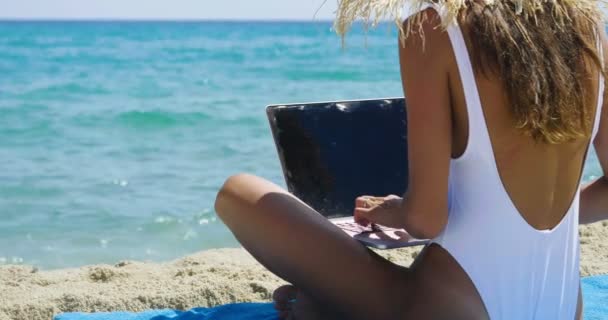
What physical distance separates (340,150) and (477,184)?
107 cm

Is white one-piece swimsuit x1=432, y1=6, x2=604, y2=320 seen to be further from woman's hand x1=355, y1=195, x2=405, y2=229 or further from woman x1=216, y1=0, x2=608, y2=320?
woman's hand x1=355, y1=195, x2=405, y2=229

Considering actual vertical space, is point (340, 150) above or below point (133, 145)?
above

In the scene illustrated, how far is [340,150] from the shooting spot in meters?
3.15

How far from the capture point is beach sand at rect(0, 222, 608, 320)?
346cm

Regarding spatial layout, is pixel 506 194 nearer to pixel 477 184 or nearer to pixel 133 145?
pixel 477 184

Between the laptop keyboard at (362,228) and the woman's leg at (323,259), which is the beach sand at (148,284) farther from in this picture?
the woman's leg at (323,259)

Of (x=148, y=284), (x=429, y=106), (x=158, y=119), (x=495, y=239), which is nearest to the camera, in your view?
(x=429, y=106)

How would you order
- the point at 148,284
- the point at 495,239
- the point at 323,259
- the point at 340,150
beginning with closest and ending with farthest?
the point at 495,239, the point at 323,259, the point at 340,150, the point at 148,284

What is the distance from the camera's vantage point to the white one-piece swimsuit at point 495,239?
206 centimetres

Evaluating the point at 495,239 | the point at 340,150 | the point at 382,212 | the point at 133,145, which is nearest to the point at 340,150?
the point at 340,150

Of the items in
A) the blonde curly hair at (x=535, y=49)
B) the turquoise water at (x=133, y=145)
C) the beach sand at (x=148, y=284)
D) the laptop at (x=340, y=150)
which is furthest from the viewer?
the turquoise water at (x=133, y=145)

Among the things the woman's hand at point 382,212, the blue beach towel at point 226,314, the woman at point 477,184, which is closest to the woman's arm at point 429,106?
the woman at point 477,184

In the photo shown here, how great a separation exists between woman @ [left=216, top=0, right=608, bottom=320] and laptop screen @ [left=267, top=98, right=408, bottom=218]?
0.63m

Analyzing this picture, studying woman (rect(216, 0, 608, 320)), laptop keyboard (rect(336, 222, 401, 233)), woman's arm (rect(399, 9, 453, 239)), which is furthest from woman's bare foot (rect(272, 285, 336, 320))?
woman's arm (rect(399, 9, 453, 239))
